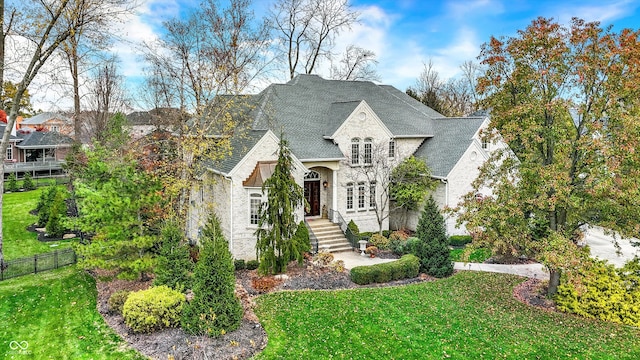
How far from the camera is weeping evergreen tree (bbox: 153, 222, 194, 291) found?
46.4ft

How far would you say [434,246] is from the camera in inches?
728

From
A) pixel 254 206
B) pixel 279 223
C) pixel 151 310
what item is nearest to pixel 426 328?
pixel 279 223

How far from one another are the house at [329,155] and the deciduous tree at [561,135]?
8901mm

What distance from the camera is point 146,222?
16.3 metres

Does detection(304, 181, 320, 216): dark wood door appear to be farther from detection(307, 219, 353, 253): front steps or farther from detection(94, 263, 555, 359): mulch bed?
detection(94, 263, 555, 359): mulch bed

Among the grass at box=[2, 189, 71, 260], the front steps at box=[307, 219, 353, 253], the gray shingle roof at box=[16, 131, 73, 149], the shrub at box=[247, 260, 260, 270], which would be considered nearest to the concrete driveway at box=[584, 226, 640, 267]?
the front steps at box=[307, 219, 353, 253]

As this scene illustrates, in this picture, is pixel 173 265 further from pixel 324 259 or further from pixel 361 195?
pixel 361 195

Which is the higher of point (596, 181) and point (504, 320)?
point (596, 181)

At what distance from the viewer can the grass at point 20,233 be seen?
2102 cm

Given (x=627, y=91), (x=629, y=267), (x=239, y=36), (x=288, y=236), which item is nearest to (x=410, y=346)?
(x=288, y=236)

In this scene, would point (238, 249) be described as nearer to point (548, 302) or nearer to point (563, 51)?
point (548, 302)

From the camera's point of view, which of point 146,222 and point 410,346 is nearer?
point 410,346

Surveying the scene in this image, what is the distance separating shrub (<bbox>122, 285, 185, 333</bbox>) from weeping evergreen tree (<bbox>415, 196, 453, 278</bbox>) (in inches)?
413

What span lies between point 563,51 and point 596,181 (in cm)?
435
